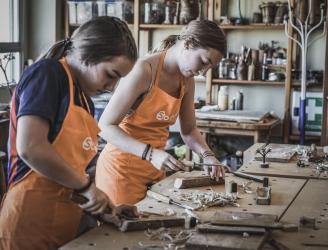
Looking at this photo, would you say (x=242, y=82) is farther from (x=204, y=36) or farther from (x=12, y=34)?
(x=204, y=36)

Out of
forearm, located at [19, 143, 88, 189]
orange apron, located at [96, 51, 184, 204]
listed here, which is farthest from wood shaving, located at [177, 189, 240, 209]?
forearm, located at [19, 143, 88, 189]

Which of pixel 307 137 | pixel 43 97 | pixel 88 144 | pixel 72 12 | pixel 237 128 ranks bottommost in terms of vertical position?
pixel 307 137

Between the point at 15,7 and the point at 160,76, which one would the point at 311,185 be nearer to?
the point at 160,76

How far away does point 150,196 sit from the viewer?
2324 millimetres

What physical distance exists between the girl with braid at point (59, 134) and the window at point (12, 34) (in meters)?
3.95

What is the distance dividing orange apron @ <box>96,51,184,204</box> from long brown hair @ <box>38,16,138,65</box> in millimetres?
852

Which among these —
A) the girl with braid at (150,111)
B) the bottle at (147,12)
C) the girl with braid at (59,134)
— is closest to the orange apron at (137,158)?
the girl with braid at (150,111)

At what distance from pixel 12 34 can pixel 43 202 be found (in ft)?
14.1

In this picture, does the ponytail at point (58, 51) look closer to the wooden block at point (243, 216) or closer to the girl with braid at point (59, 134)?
the girl with braid at point (59, 134)

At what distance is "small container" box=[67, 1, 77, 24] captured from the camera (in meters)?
5.84

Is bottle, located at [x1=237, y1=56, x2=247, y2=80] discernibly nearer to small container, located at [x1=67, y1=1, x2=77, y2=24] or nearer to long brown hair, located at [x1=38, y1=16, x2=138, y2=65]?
small container, located at [x1=67, y1=1, x2=77, y2=24]

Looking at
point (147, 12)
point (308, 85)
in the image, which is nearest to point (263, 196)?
point (308, 85)

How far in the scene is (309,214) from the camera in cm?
216

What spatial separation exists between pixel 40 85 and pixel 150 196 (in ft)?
2.62
